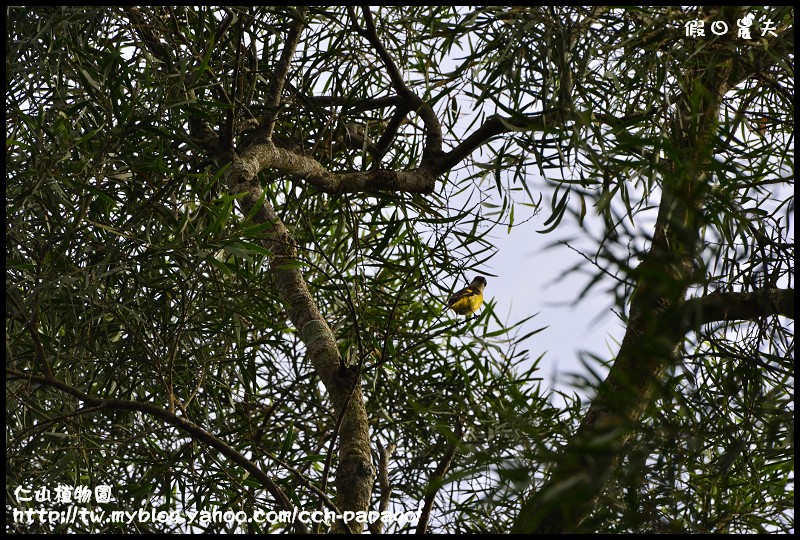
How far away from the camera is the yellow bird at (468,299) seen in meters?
1.60

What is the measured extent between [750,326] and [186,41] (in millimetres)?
1070

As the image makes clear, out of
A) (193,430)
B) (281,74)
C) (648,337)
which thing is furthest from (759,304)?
(281,74)

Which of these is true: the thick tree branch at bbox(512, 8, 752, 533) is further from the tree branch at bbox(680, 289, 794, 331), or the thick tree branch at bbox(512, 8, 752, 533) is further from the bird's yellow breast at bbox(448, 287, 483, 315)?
the bird's yellow breast at bbox(448, 287, 483, 315)

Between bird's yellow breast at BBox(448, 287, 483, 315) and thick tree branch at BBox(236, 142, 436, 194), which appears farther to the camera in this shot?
bird's yellow breast at BBox(448, 287, 483, 315)

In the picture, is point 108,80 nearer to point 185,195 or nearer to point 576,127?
point 185,195

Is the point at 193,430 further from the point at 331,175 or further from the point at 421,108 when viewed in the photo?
the point at 421,108

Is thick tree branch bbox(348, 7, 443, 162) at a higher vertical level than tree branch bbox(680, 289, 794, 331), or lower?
higher

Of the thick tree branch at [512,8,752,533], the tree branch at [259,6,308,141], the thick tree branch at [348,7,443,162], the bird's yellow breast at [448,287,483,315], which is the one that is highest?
the tree branch at [259,6,308,141]

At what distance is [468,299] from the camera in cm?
162

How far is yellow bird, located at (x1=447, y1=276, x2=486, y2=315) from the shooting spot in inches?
62.9

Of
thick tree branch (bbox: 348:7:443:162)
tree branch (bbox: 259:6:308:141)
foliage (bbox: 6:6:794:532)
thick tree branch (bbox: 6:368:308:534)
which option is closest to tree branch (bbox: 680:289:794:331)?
foliage (bbox: 6:6:794:532)

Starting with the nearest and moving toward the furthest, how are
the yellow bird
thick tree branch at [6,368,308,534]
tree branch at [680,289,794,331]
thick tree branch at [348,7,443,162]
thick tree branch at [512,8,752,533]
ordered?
thick tree branch at [512,8,752,533]
tree branch at [680,289,794,331]
thick tree branch at [6,368,308,534]
thick tree branch at [348,7,443,162]
the yellow bird

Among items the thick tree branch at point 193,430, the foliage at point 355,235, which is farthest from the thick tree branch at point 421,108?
the thick tree branch at point 193,430

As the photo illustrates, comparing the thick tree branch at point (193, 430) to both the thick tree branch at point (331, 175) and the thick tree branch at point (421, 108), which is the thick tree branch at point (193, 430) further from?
the thick tree branch at point (421, 108)
